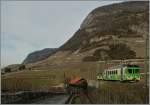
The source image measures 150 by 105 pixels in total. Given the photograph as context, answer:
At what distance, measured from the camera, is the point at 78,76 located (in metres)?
20.0

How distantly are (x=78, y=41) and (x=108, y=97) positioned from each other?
225 ft

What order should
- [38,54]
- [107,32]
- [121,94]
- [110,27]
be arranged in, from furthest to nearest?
[110,27]
[107,32]
[38,54]
[121,94]

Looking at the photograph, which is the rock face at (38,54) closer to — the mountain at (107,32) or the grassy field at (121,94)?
the mountain at (107,32)

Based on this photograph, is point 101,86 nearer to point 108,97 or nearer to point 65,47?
point 108,97

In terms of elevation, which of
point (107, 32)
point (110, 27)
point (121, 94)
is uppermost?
point (110, 27)

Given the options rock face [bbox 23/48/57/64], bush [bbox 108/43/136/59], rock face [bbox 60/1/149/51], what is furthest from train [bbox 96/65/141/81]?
rock face [bbox 60/1/149/51]

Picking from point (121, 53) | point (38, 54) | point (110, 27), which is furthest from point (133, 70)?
Answer: point (110, 27)

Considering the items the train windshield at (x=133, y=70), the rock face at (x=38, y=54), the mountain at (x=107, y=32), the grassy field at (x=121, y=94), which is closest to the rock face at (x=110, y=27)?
the mountain at (x=107, y=32)

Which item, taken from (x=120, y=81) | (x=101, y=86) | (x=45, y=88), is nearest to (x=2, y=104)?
(x=45, y=88)

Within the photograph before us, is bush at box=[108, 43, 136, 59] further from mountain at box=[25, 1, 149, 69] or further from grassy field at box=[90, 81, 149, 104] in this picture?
grassy field at box=[90, 81, 149, 104]

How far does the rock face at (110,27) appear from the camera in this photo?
230 ft

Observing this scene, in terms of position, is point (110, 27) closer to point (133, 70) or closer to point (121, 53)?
point (121, 53)

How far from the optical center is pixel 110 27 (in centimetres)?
7856

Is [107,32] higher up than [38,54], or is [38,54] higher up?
[107,32]
